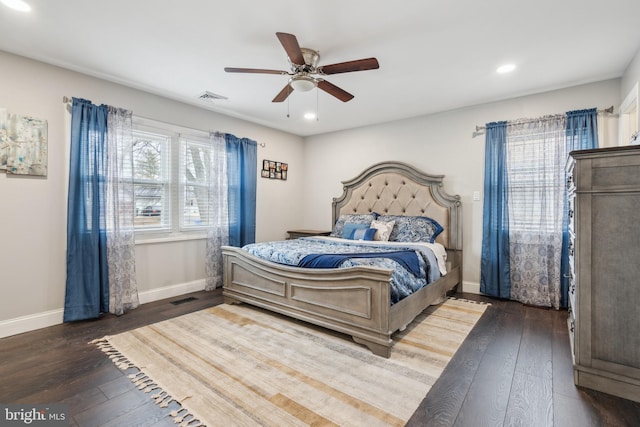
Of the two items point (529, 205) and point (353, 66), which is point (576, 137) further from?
point (353, 66)

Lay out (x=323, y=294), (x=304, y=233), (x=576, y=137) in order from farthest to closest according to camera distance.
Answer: (x=304, y=233), (x=576, y=137), (x=323, y=294)

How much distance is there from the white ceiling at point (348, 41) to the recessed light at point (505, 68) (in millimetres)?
80

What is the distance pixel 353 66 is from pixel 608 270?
84.7 inches

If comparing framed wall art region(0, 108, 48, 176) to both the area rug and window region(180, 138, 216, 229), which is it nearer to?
window region(180, 138, 216, 229)

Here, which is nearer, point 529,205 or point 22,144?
point 22,144

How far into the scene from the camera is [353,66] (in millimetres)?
2309

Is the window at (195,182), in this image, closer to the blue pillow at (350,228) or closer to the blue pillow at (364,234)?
the blue pillow at (350,228)

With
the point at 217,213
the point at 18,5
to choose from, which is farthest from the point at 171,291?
the point at 18,5

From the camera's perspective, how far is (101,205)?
3195 millimetres

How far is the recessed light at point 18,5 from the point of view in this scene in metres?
2.07

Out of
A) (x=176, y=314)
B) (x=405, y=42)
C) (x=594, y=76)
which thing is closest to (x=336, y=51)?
(x=405, y=42)

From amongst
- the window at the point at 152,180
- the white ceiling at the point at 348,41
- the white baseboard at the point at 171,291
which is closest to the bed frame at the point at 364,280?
the white baseboard at the point at 171,291

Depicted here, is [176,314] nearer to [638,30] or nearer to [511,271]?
[511,271]

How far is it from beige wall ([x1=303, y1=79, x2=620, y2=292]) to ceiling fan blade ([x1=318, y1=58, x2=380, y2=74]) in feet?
7.82
